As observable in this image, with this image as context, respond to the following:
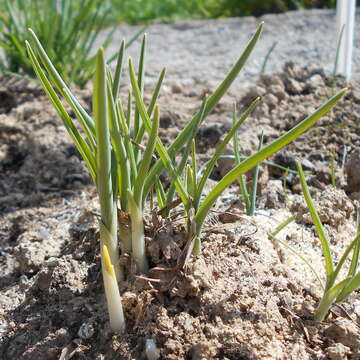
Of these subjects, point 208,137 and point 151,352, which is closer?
point 151,352

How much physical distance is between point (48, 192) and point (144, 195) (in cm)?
104

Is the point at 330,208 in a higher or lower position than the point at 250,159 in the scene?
lower

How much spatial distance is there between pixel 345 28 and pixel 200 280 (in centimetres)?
168

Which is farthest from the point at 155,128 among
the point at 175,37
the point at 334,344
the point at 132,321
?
the point at 175,37

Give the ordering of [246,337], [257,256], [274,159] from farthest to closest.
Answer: [274,159] → [257,256] → [246,337]

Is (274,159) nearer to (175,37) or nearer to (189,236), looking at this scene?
(189,236)

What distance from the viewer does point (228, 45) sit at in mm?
4145

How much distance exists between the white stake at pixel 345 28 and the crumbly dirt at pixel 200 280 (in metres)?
0.53

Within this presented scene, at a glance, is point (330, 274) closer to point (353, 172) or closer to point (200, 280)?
point (200, 280)

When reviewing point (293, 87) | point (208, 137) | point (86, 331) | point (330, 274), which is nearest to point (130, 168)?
point (86, 331)

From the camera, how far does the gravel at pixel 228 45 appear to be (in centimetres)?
354

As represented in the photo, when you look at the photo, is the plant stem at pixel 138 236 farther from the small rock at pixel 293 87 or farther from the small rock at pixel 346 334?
the small rock at pixel 293 87

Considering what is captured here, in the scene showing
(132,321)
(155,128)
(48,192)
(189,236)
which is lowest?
(48,192)

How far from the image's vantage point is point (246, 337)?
1348 mm
